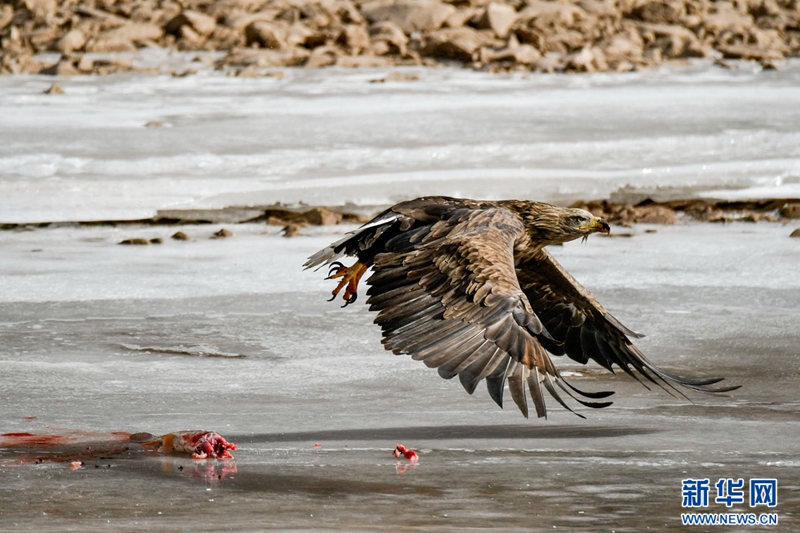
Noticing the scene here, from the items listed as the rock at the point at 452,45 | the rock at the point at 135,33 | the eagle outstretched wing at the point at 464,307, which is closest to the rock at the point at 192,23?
the rock at the point at 135,33

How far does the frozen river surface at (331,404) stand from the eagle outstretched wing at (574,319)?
165 millimetres

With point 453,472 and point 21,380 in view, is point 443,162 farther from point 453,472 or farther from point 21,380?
point 453,472

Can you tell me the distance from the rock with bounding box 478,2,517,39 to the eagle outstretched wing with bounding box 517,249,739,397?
9935 mm

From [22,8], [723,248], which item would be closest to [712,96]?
[723,248]

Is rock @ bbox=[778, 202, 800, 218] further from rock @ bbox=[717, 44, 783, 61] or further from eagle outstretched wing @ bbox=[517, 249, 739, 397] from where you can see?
rock @ bbox=[717, 44, 783, 61]

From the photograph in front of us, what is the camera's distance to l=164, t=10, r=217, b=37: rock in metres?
15.1

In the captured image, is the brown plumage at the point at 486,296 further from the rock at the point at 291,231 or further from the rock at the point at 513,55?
the rock at the point at 513,55

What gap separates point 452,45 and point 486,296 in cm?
1031

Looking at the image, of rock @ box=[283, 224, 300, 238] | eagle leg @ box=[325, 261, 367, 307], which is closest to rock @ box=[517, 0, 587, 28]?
rock @ box=[283, 224, 300, 238]

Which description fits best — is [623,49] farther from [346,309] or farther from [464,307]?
[464,307]

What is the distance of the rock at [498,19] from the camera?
1517 cm

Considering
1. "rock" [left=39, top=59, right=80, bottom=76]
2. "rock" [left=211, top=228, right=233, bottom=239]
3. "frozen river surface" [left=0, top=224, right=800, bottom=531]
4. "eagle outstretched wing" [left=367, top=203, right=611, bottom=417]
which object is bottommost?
"rock" [left=39, top=59, right=80, bottom=76]

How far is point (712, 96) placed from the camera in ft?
41.2

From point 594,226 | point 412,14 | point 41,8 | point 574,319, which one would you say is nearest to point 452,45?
point 412,14
